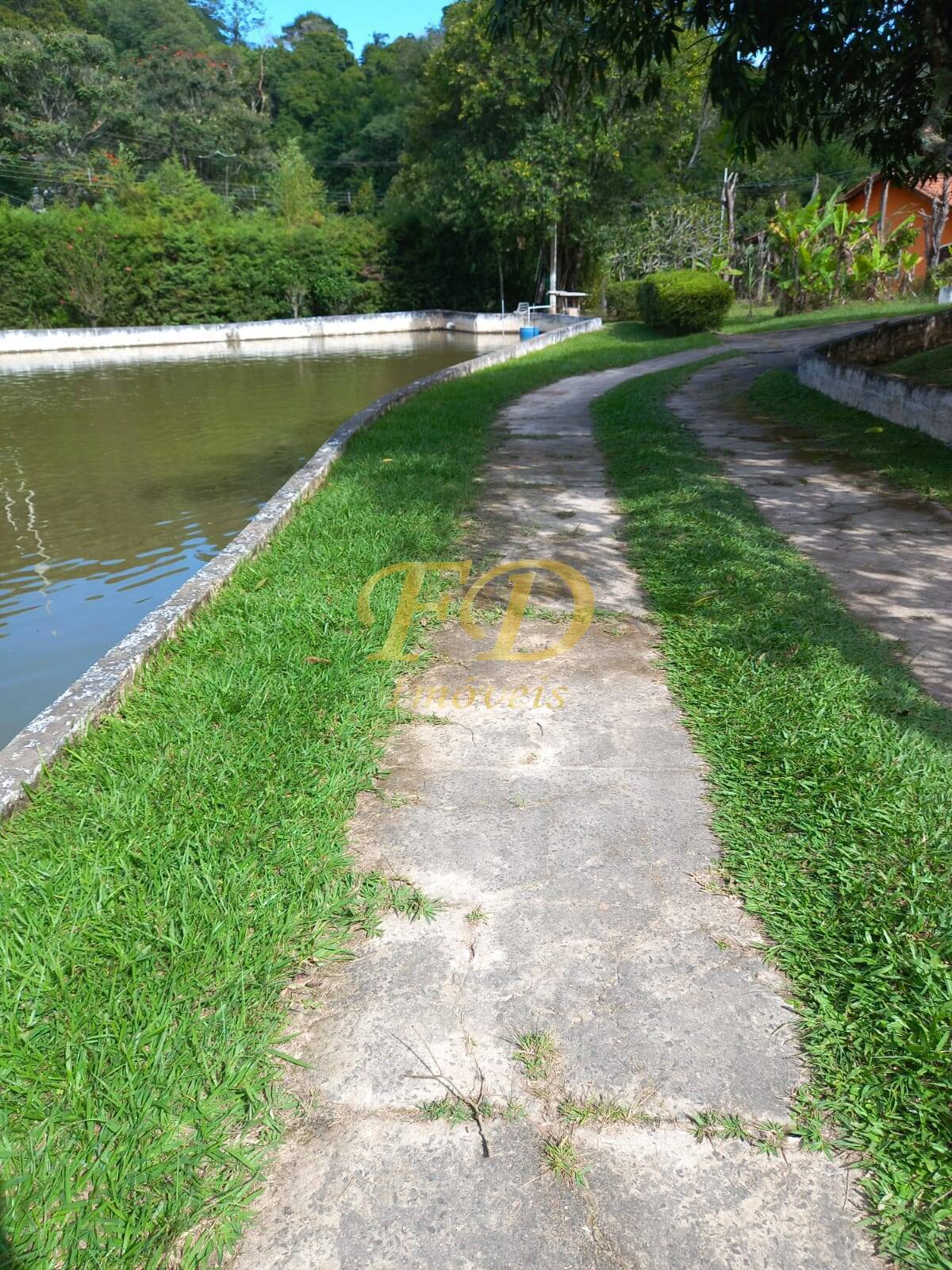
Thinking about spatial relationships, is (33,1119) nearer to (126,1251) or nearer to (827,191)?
(126,1251)

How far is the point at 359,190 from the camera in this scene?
54062 millimetres

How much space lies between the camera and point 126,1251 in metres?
1.62

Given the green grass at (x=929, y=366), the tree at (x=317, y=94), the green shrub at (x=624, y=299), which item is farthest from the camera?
the tree at (x=317, y=94)

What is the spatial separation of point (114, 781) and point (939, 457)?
7.17 metres

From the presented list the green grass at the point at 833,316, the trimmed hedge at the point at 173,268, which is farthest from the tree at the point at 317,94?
the green grass at the point at 833,316

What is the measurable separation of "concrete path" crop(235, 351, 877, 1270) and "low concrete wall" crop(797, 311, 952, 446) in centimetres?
634

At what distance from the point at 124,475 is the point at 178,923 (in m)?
9.66

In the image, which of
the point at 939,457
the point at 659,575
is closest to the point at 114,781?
the point at 659,575

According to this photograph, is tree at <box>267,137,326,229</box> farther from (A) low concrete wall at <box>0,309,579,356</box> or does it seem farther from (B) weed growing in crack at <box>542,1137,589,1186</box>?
(B) weed growing in crack at <box>542,1137,589,1186</box>

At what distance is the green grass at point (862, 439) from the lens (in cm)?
712

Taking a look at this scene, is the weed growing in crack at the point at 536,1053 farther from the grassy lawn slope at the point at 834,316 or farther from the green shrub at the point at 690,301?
the green shrub at the point at 690,301

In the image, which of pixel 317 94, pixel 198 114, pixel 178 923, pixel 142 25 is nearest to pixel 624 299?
pixel 178 923

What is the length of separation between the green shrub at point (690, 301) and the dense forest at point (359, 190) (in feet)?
15.9

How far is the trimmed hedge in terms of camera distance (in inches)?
1246
